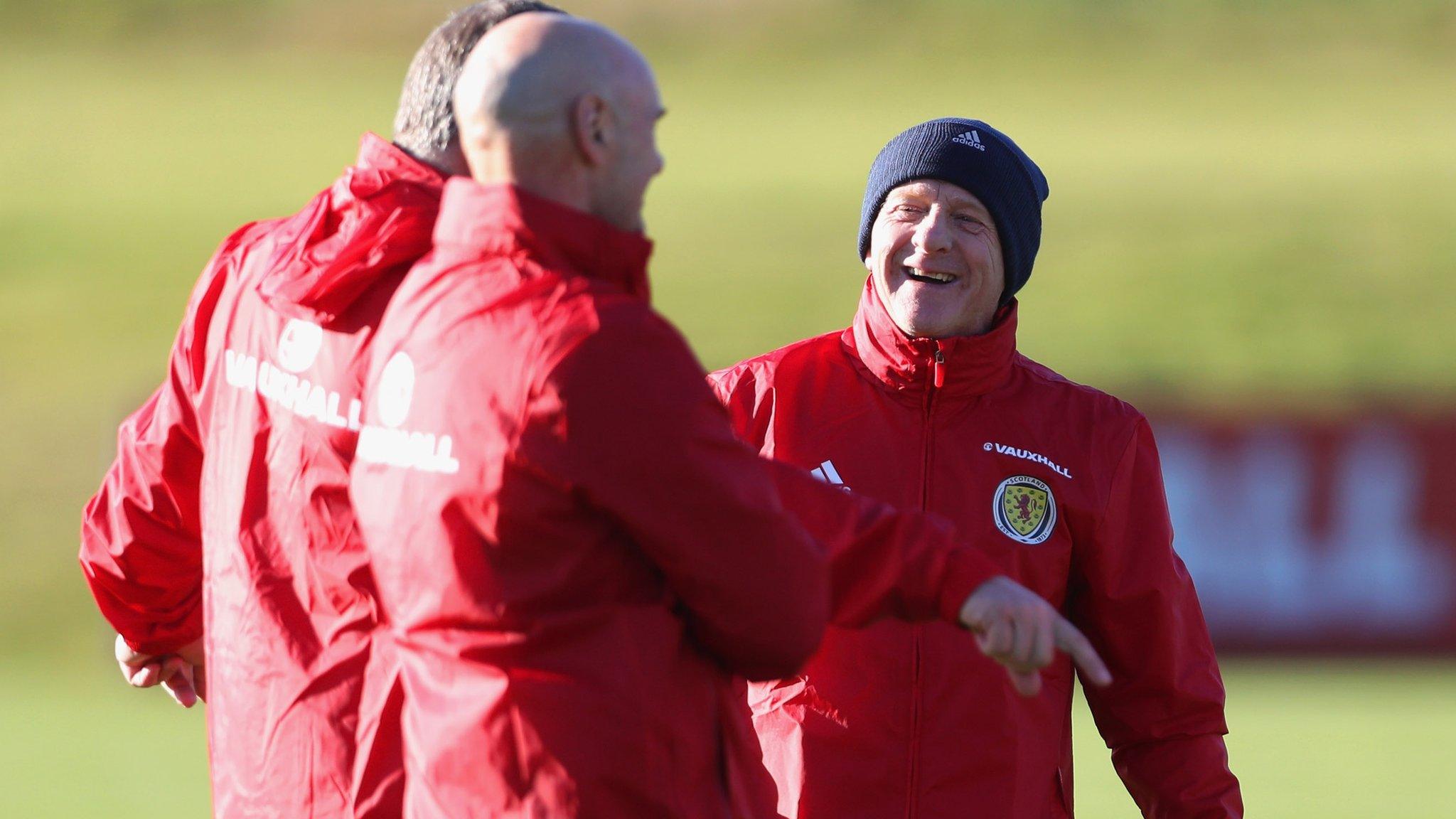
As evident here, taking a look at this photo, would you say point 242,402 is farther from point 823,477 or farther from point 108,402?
point 108,402

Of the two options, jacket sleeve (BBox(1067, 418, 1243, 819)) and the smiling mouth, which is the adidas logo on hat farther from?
jacket sleeve (BBox(1067, 418, 1243, 819))

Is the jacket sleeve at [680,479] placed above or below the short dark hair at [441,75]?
below

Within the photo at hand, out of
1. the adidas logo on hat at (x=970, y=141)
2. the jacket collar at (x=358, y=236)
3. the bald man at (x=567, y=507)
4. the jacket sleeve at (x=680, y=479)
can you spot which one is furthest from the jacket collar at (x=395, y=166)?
the adidas logo on hat at (x=970, y=141)

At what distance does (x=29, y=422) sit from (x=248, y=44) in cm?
1150

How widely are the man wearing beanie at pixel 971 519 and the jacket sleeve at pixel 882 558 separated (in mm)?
706

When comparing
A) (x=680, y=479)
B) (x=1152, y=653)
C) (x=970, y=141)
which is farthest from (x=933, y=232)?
(x=680, y=479)

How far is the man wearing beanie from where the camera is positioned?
2.96 metres

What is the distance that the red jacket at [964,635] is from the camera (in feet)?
9.68

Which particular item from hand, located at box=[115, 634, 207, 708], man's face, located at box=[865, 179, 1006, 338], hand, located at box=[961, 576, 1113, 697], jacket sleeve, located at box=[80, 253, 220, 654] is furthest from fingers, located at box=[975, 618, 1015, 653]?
hand, located at box=[115, 634, 207, 708]

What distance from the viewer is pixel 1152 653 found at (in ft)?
9.89

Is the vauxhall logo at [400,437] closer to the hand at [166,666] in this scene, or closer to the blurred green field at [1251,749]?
the hand at [166,666]

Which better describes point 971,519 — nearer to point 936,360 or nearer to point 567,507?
point 936,360

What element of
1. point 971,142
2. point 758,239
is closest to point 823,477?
point 971,142

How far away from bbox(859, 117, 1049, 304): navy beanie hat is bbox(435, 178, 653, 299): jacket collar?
114cm
